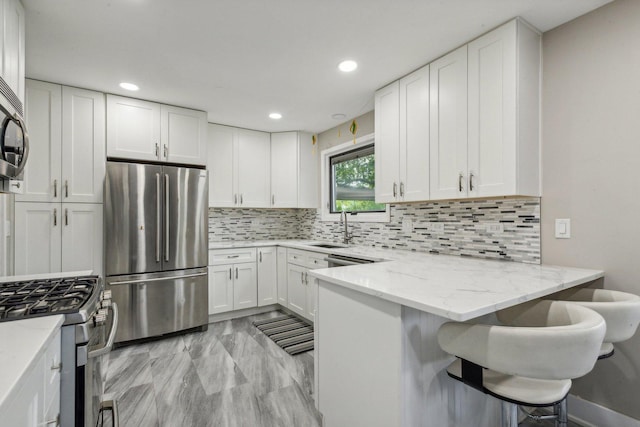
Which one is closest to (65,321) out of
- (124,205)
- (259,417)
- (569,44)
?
(259,417)

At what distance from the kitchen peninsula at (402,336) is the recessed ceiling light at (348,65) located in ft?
5.26

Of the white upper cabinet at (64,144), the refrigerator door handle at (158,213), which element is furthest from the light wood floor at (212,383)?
the white upper cabinet at (64,144)

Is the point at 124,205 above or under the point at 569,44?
under

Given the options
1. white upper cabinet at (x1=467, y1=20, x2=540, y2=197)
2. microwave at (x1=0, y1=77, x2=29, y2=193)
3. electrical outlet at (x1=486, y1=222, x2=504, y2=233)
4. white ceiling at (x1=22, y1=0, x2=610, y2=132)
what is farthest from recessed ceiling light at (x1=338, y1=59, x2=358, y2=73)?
microwave at (x1=0, y1=77, x2=29, y2=193)

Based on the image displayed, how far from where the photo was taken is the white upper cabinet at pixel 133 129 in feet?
9.34

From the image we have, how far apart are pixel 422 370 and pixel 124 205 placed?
2758 millimetres

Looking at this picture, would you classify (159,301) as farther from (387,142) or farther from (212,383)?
(387,142)

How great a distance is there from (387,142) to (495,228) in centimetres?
112

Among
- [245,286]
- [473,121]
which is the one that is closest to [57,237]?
[245,286]

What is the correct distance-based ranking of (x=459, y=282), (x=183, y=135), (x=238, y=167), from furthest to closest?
(x=238, y=167) → (x=183, y=135) → (x=459, y=282)

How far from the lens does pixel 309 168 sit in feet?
13.8

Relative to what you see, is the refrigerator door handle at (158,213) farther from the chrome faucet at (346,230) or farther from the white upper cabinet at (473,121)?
the white upper cabinet at (473,121)

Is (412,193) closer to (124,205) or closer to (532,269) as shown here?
(532,269)

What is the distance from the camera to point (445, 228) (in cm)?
255
